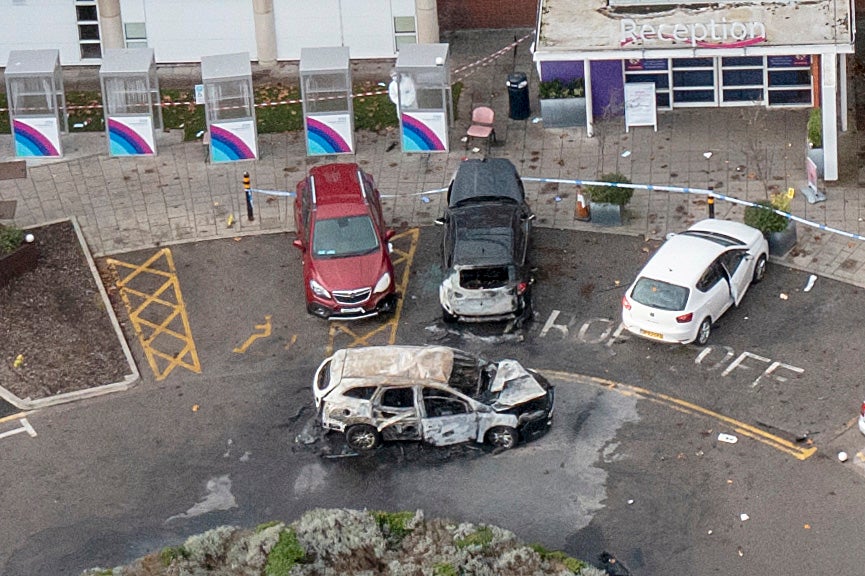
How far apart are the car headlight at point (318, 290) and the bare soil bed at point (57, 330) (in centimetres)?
343

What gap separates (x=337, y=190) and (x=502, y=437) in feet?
22.3

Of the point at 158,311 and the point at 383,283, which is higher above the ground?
the point at 383,283

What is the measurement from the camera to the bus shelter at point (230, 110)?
105ft

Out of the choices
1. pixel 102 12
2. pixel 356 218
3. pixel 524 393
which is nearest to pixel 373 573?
pixel 524 393

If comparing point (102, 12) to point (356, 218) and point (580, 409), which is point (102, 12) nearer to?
point (356, 218)

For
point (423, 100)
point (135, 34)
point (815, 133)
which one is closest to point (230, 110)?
point (423, 100)

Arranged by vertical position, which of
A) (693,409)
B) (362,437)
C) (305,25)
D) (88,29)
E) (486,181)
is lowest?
(693,409)

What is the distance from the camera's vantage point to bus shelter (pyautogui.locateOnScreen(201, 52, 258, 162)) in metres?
31.9

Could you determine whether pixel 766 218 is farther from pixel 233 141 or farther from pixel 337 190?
pixel 233 141

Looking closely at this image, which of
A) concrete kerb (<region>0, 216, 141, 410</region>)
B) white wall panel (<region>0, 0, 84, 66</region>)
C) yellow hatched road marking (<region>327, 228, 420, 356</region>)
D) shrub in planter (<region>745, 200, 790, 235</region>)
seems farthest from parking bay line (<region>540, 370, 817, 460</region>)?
white wall panel (<region>0, 0, 84, 66</region>)

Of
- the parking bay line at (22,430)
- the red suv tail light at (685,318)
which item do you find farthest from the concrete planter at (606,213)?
the parking bay line at (22,430)

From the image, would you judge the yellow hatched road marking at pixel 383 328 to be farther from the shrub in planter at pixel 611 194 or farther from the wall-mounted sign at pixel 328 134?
the wall-mounted sign at pixel 328 134

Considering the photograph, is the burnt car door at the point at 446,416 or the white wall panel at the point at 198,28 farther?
the white wall panel at the point at 198,28

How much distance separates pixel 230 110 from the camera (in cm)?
3216
